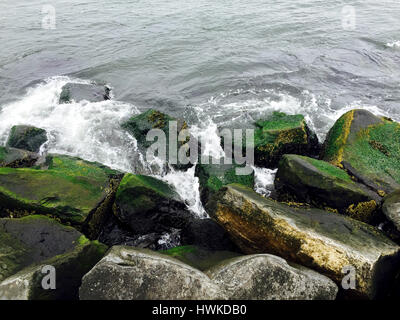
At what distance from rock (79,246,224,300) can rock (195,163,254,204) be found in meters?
3.84

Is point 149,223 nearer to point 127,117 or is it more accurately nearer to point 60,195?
point 60,195

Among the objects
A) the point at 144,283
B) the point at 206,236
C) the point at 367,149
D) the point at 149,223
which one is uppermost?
the point at 367,149

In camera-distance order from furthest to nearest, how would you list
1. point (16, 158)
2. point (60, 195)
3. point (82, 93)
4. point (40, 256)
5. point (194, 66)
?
point (194, 66) < point (82, 93) < point (16, 158) < point (60, 195) < point (40, 256)

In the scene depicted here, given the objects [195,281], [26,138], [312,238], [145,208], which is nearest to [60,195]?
[145,208]

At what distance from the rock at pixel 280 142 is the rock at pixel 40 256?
5.49 m

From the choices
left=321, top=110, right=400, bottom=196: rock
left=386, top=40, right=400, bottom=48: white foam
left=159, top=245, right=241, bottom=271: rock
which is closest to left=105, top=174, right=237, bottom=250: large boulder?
left=159, top=245, right=241, bottom=271: rock

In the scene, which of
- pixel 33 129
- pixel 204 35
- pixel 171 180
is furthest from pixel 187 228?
pixel 204 35

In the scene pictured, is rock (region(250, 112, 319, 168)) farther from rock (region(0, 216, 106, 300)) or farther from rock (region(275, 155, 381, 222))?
rock (region(0, 216, 106, 300))

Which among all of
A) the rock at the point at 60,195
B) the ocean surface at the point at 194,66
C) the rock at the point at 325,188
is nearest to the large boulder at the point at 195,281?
the rock at the point at 60,195

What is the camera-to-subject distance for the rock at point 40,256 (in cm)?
476

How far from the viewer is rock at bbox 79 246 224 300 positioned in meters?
4.52

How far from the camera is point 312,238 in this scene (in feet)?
17.9

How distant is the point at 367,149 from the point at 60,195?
8.03 m
